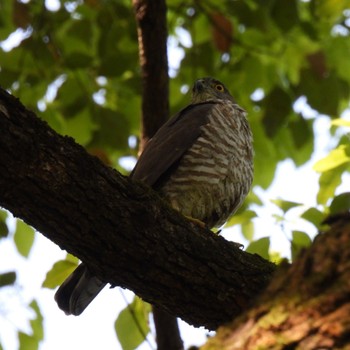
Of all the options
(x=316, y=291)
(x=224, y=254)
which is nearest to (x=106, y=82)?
(x=224, y=254)

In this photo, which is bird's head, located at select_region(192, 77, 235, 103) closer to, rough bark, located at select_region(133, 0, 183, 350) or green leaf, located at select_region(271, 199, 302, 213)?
rough bark, located at select_region(133, 0, 183, 350)

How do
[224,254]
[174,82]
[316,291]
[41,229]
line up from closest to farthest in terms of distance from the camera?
1. [316,291]
2. [41,229]
3. [224,254]
4. [174,82]

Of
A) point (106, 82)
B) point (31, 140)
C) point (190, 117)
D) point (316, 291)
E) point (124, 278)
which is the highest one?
point (106, 82)

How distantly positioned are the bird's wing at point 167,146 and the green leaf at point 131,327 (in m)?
0.80

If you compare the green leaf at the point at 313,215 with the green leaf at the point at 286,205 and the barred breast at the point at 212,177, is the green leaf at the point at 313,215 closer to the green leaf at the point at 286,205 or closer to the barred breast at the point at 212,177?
the green leaf at the point at 286,205

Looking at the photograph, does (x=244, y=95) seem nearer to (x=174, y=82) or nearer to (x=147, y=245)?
(x=174, y=82)

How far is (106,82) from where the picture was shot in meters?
6.24

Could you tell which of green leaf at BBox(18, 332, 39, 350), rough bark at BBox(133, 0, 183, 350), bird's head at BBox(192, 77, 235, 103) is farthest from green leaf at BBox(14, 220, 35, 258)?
bird's head at BBox(192, 77, 235, 103)

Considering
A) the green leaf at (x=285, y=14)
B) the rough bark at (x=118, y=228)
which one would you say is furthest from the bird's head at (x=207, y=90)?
the rough bark at (x=118, y=228)

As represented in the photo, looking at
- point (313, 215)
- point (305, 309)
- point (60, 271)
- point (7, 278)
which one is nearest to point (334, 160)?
point (313, 215)

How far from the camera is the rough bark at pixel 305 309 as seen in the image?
1.70 meters

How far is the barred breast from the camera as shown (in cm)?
452

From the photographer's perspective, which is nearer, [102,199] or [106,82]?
[102,199]

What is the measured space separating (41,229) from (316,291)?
1442 millimetres
